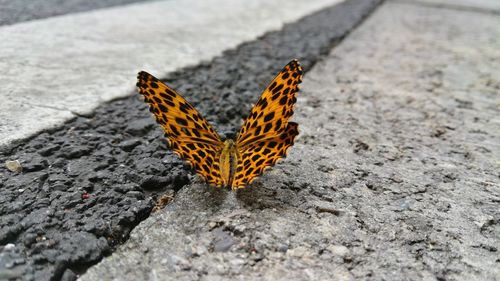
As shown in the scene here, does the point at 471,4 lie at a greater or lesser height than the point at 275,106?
lesser

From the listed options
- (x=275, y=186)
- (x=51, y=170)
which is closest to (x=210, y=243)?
(x=275, y=186)

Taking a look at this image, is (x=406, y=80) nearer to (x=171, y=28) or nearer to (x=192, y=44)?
(x=192, y=44)

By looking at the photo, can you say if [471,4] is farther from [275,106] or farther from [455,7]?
[275,106]

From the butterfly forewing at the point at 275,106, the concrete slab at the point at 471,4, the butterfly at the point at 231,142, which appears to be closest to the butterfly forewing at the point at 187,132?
the butterfly at the point at 231,142

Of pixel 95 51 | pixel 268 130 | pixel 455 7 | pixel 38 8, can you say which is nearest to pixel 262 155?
pixel 268 130

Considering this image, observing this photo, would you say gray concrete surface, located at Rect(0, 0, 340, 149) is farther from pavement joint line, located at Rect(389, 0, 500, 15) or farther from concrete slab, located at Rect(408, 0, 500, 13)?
concrete slab, located at Rect(408, 0, 500, 13)

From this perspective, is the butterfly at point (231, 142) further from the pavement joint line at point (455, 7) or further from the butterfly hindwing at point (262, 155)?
the pavement joint line at point (455, 7)

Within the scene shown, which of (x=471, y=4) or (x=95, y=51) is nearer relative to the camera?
(x=95, y=51)
